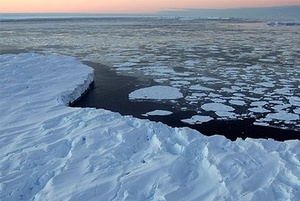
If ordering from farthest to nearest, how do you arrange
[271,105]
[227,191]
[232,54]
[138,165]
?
[232,54], [271,105], [138,165], [227,191]

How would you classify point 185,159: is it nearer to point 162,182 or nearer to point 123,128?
point 162,182

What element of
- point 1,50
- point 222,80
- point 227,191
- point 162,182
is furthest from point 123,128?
point 1,50

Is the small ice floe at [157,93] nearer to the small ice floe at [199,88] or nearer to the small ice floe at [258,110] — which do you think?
the small ice floe at [199,88]

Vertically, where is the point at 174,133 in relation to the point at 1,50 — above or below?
above

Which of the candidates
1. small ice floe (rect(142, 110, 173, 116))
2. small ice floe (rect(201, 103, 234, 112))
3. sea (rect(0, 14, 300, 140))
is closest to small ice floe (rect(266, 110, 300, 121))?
sea (rect(0, 14, 300, 140))

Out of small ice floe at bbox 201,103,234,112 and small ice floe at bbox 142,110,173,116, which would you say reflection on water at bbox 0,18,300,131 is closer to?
small ice floe at bbox 201,103,234,112

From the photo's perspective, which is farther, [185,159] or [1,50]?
[1,50]
